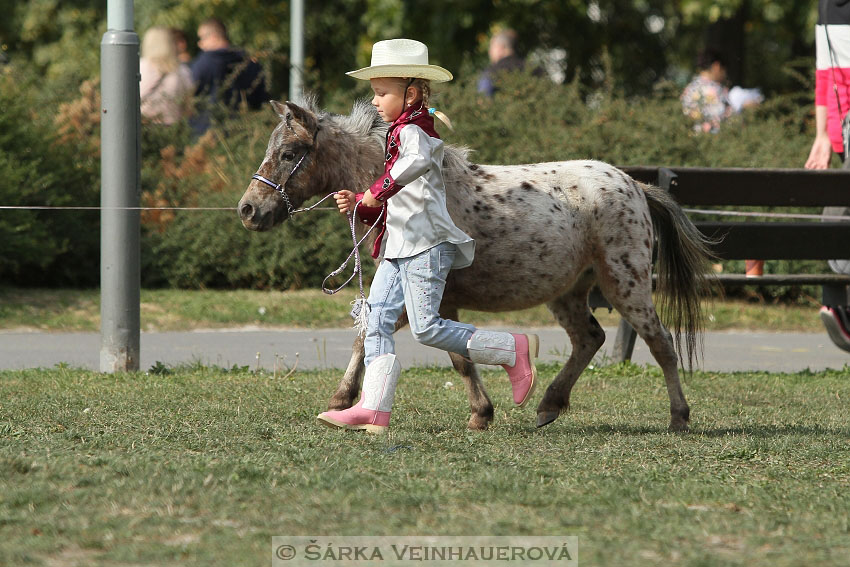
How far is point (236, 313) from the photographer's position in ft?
36.0

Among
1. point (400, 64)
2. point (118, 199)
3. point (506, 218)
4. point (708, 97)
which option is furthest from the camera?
point (708, 97)

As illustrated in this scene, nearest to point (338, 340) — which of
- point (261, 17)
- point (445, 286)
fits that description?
point (445, 286)

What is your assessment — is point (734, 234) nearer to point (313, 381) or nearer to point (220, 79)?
point (313, 381)

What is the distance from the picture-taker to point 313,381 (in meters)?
7.95

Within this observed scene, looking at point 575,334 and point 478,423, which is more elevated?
point 575,334

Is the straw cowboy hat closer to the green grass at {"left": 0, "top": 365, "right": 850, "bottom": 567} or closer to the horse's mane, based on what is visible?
the horse's mane

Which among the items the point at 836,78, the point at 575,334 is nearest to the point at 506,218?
the point at 575,334

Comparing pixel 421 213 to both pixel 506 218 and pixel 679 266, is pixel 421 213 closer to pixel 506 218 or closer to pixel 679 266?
pixel 506 218

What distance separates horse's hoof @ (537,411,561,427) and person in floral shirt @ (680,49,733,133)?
7613mm

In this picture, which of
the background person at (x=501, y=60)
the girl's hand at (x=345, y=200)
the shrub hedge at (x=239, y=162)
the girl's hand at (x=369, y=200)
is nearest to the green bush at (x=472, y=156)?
the shrub hedge at (x=239, y=162)

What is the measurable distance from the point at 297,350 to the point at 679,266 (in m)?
3.63

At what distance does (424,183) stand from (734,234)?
141 inches

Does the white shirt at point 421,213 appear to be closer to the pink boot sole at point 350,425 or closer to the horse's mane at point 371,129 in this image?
the horse's mane at point 371,129

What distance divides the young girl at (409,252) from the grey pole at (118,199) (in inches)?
114
